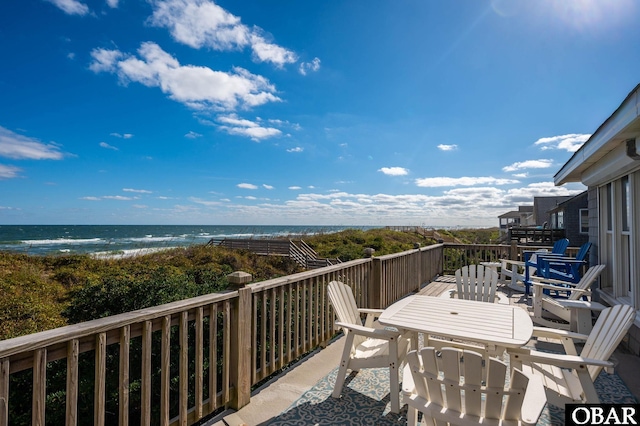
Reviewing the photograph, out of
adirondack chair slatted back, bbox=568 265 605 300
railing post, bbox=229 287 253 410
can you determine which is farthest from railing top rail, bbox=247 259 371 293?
adirondack chair slatted back, bbox=568 265 605 300

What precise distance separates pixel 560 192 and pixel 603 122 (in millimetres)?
30418

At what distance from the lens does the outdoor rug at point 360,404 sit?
7.36 feet

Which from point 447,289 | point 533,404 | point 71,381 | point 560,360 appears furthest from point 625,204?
point 71,381

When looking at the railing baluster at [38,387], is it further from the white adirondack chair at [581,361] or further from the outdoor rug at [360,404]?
the white adirondack chair at [581,361]

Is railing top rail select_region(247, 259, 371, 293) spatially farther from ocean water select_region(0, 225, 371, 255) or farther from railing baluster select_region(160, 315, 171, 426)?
ocean water select_region(0, 225, 371, 255)

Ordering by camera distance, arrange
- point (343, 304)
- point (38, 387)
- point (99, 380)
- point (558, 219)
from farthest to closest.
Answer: point (558, 219), point (343, 304), point (99, 380), point (38, 387)

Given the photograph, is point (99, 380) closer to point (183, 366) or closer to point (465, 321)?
point (183, 366)

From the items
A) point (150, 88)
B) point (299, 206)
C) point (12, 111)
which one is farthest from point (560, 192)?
point (12, 111)

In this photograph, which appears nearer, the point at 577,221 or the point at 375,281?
the point at 375,281

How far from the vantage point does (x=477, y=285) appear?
441 cm

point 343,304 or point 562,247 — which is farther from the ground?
point 562,247

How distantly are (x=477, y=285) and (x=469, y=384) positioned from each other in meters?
3.32

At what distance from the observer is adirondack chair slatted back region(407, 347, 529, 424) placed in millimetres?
1384
